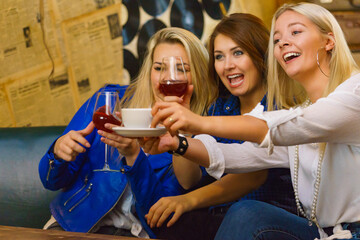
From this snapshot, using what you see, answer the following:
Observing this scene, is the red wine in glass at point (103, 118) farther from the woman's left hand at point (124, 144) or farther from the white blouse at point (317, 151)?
the white blouse at point (317, 151)

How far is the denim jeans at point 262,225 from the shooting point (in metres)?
1.26

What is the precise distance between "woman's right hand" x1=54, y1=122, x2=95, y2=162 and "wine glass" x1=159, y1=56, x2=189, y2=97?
0.44 m

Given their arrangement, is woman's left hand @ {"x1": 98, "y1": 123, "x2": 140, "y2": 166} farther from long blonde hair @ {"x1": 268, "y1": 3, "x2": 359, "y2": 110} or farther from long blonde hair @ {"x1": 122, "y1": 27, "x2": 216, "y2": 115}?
long blonde hair @ {"x1": 268, "y1": 3, "x2": 359, "y2": 110}

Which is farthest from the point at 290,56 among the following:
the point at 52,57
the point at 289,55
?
the point at 52,57

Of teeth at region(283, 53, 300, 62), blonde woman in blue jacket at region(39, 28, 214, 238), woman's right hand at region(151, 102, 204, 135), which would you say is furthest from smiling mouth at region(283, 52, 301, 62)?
woman's right hand at region(151, 102, 204, 135)

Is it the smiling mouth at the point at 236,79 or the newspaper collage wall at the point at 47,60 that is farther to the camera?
the newspaper collage wall at the point at 47,60

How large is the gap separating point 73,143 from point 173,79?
0.52 metres

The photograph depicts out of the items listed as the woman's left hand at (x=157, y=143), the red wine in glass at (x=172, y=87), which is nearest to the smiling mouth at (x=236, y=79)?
the woman's left hand at (x=157, y=143)

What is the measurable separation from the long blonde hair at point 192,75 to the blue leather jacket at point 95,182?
21cm

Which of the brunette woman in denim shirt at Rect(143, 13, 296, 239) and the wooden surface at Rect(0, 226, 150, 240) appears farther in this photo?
the brunette woman in denim shirt at Rect(143, 13, 296, 239)

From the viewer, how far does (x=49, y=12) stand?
9.21 feet

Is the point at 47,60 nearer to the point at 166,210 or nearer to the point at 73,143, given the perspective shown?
the point at 73,143

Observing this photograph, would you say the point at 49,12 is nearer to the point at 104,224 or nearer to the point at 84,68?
the point at 84,68

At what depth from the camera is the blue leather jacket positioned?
1.67 meters
